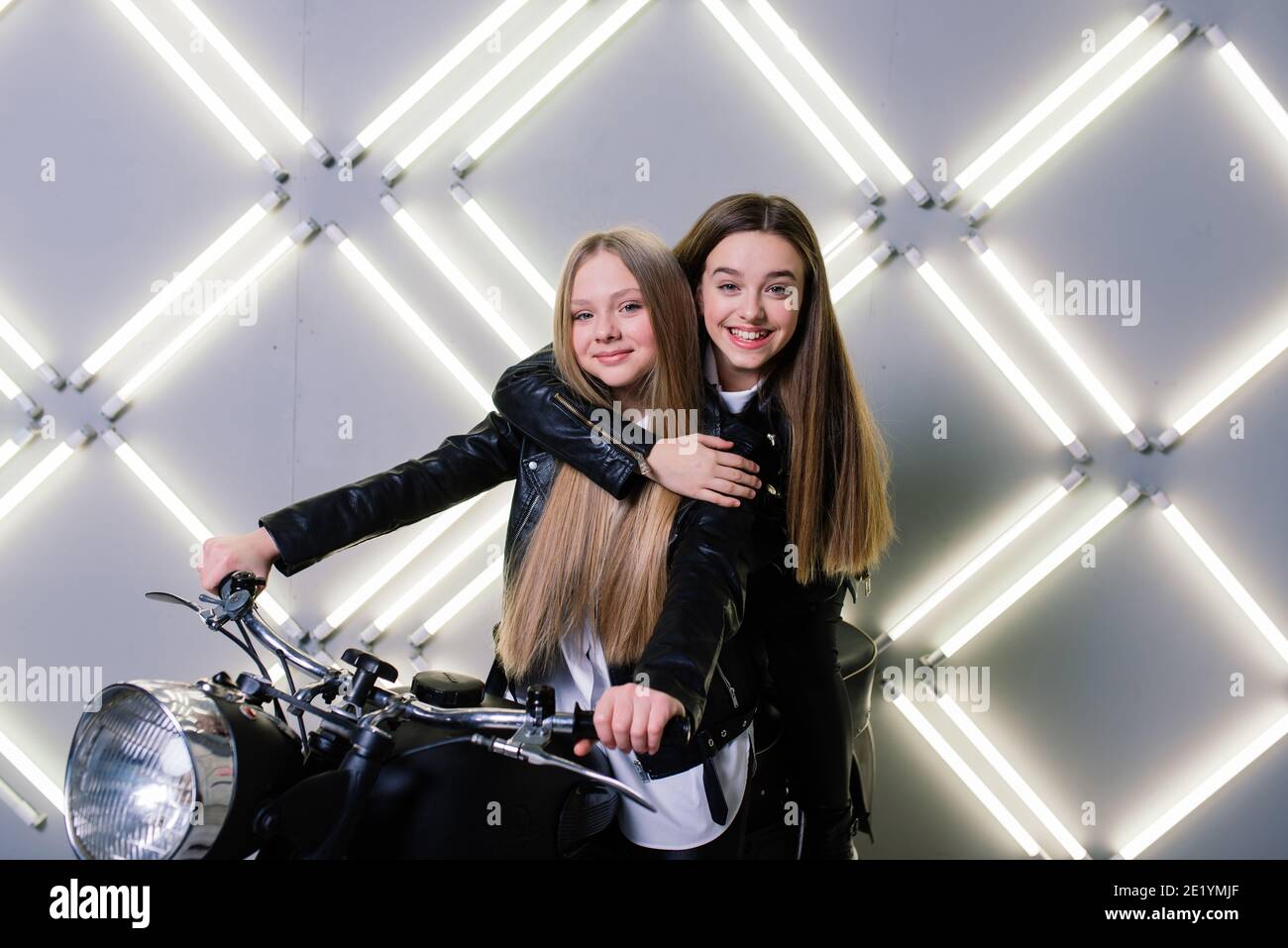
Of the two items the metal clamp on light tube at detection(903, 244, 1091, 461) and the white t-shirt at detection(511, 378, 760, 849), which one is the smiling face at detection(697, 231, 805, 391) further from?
the metal clamp on light tube at detection(903, 244, 1091, 461)

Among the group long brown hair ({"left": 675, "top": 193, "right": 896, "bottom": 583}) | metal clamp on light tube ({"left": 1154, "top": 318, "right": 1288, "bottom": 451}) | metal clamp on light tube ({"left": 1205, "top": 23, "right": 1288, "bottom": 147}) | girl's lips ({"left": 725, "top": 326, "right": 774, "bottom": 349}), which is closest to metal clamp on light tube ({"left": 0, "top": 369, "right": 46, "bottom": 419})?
long brown hair ({"left": 675, "top": 193, "right": 896, "bottom": 583})

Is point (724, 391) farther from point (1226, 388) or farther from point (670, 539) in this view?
point (1226, 388)

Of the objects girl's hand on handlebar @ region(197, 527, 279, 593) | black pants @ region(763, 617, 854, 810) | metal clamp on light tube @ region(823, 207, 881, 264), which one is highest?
metal clamp on light tube @ region(823, 207, 881, 264)

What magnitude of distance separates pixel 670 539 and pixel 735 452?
0.21 metres

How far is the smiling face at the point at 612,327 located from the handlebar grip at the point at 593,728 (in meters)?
0.72

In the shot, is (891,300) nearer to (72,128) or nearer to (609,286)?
(609,286)

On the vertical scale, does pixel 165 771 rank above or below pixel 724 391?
below

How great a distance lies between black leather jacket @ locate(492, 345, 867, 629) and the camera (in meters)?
1.65

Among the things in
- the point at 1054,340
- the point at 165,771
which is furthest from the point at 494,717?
the point at 1054,340

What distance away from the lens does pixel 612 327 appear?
1.75 meters

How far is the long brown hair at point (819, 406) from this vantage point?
198cm

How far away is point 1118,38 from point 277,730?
2.93 metres

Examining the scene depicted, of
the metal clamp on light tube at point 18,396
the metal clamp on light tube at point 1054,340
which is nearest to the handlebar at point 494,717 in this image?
the metal clamp on light tube at point 1054,340

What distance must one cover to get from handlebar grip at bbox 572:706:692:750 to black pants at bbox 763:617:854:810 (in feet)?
2.60
